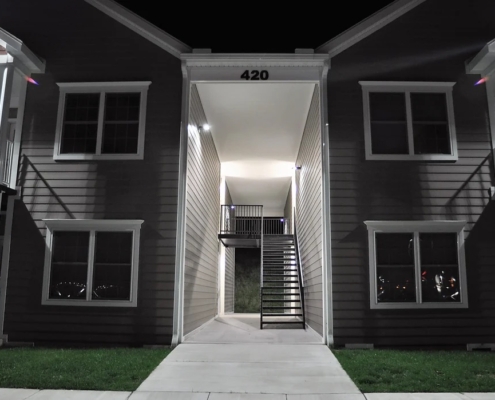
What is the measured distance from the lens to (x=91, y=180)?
9578 mm

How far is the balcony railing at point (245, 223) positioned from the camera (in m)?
17.6

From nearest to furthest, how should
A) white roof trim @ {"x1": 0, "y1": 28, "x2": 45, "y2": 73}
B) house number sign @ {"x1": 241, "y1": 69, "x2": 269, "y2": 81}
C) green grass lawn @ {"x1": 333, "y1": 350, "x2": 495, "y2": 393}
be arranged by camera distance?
green grass lawn @ {"x1": 333, "y1": 350, "x2": 495, "y2": 393}, white roof trim @ {"x1": 0, "y1": 28, "x2": 45, "y2": 73}, house number sign @ {"x1": 241, "y1": 69, "x2": 269, "y2": 81}

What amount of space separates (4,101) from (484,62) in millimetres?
9462

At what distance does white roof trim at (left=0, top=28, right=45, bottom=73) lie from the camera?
9.16m

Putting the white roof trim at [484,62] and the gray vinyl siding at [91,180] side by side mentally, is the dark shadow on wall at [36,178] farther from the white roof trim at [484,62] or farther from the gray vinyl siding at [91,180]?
the white roof trim at [484,62]

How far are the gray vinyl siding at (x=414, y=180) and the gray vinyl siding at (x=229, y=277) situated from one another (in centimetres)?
1050

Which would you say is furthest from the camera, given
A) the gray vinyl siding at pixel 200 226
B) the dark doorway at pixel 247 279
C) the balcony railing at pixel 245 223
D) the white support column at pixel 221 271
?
the dark doorway at pixel 247 279

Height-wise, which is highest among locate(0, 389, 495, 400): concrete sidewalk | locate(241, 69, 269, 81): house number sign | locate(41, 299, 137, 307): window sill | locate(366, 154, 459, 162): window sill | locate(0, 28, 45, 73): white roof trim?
locate(0, 28, 45, 73): white roof trim

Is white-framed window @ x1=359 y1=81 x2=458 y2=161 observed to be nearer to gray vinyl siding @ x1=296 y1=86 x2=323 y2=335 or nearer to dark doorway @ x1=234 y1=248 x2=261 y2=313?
gray vinyl siding @ x1=296 y1=86 x2=323 y2=335

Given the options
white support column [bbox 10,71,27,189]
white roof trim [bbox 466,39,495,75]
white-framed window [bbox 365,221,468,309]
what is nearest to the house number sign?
white-framed window [bbox 365,221,468,309]

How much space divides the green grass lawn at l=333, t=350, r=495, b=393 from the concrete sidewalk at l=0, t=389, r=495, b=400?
0.61 ft

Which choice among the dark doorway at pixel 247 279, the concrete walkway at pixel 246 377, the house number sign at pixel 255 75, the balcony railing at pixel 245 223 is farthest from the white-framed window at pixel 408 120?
the dark doorway at pixel 247 279

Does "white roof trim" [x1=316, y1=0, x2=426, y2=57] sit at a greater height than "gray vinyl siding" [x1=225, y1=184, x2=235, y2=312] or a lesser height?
greater

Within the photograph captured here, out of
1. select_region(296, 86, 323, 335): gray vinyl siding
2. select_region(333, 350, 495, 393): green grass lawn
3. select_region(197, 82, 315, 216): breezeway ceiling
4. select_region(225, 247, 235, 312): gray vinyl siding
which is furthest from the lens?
select_region(225, 247, 235, 312): gray vinyl siding
